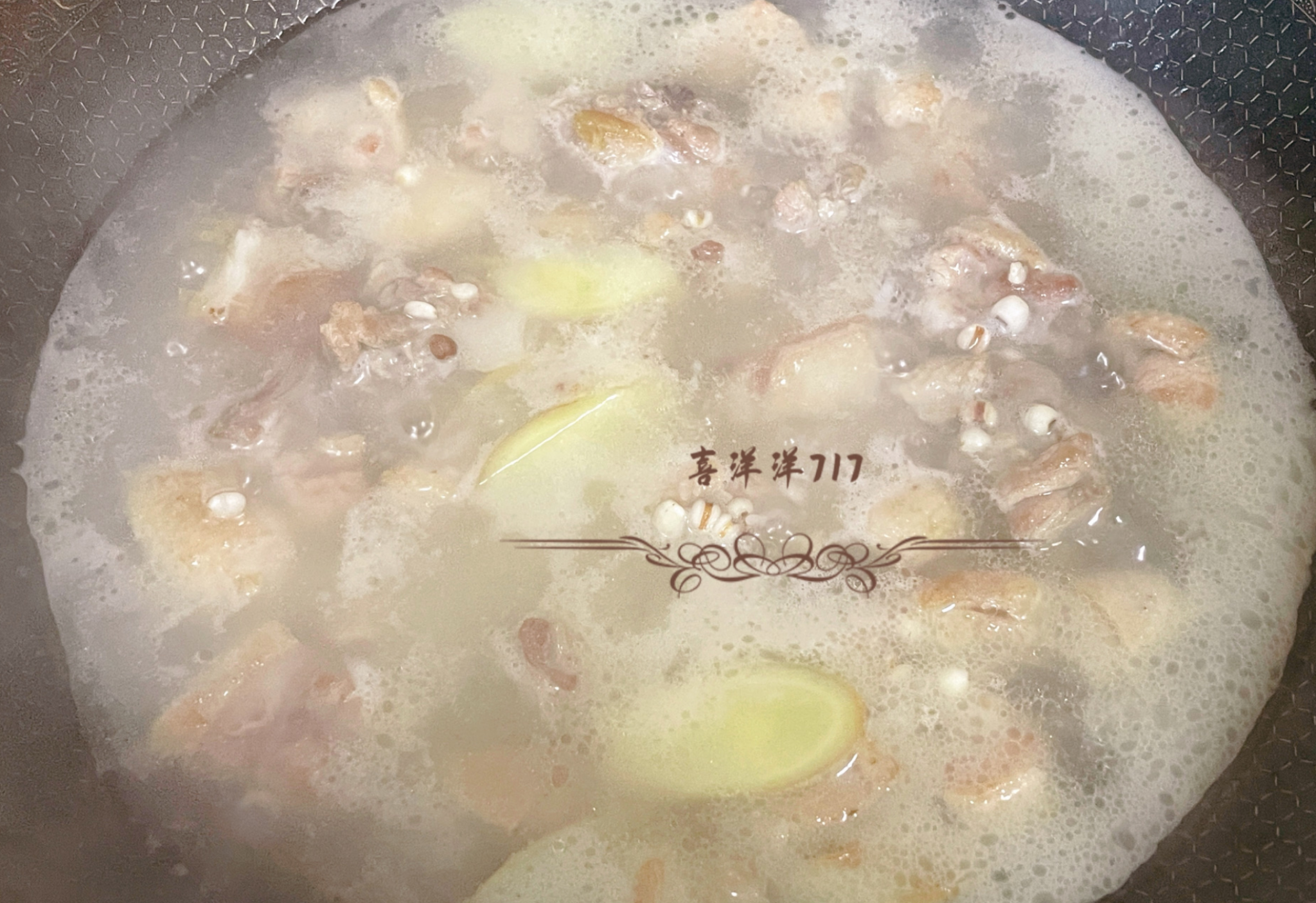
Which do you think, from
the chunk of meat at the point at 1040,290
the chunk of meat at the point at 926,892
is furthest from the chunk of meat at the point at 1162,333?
the chunk of meat at the point at 926,892

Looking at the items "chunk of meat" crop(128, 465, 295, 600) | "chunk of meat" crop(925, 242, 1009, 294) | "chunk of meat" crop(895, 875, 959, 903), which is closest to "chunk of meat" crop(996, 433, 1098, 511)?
"chunk of meat" crop(925, 242, 1009, 294)

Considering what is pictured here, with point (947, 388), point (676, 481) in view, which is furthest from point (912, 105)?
point (676, 481)

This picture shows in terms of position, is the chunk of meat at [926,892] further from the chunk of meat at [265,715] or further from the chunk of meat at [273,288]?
the chunk of meat at [273,288]

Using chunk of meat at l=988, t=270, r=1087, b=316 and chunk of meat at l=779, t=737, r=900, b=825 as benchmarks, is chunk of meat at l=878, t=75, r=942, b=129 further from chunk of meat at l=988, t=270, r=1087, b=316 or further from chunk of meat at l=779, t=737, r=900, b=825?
chunk of meat at l=779, t=737, r=900, b=825

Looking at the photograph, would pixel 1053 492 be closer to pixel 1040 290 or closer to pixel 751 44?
pixel 1040 290

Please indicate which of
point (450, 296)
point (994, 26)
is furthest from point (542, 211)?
point (994, 26)

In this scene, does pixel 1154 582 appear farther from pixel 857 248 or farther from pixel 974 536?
pixel 857 248

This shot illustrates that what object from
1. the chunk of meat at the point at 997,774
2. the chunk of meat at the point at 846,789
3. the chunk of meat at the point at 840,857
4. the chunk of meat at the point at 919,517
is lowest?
the chunk of meat at the point at 840,857
